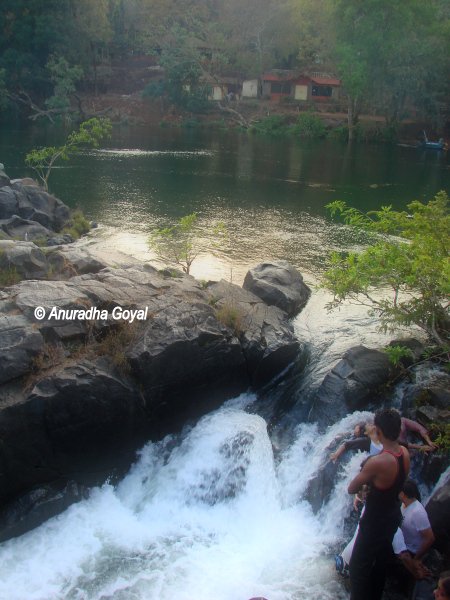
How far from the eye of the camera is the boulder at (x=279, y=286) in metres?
13.7

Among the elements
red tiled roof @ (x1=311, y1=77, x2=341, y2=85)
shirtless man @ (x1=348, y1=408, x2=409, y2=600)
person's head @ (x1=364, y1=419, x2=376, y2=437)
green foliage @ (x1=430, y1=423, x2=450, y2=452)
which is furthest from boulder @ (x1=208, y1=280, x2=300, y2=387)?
red tiled roof @ (x1=311, y1=77, x2=341, y2=85)

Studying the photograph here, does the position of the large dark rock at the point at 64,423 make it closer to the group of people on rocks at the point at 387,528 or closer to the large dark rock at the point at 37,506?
the large dark rock at the point at 37,506

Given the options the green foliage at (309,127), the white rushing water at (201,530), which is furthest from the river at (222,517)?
the green foliage at (309,127)

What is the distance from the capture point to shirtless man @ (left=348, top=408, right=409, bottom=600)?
5.80 meters

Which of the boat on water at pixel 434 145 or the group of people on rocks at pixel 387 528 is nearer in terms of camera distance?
the group of people on rocks at pixel 387 528

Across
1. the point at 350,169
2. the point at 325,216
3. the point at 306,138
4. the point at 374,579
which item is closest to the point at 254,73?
the point at 306,138

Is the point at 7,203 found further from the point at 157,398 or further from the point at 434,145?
the point at 434,145

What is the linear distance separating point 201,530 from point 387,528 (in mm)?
3650

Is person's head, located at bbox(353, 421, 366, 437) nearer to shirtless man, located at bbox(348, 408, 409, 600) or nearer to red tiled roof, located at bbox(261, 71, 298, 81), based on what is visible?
shirtless man, located at bbox(348, 408, 409, 600)

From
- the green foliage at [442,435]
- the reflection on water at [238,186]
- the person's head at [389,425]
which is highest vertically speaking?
the person's head at [389,425]

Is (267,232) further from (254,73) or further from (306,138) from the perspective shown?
(254,73)

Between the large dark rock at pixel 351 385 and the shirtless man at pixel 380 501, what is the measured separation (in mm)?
4011

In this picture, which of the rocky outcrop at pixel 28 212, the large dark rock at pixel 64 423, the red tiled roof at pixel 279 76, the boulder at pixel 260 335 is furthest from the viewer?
the red tiled roof at pixel 279 76

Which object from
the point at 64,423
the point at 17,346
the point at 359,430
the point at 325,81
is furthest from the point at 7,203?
the point at 325,81
